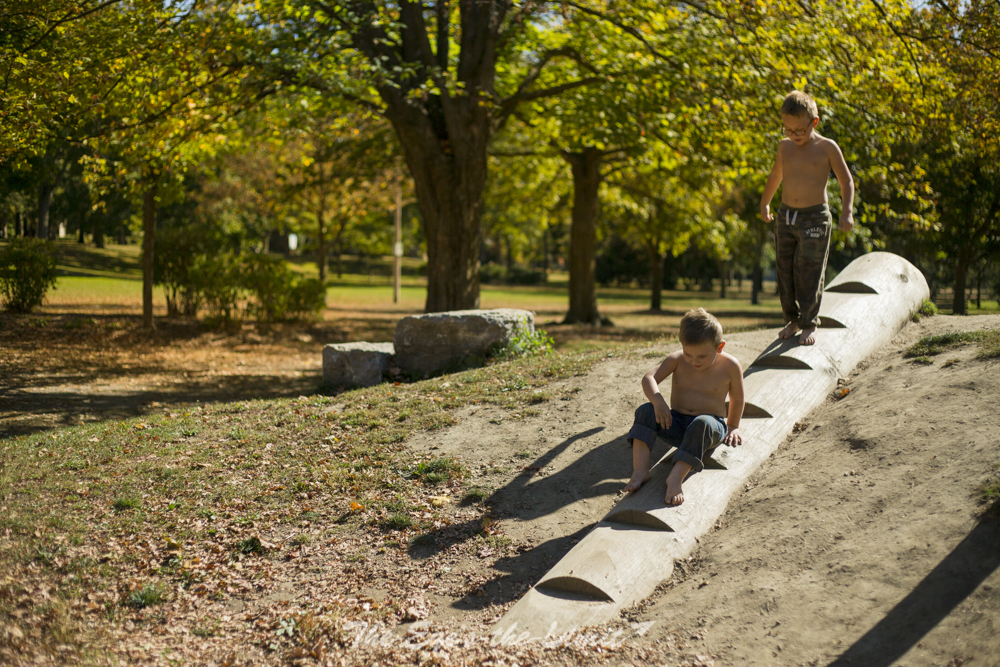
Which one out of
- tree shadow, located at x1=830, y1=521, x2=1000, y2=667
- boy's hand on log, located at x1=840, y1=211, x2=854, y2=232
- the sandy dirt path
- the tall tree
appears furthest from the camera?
the tall tree

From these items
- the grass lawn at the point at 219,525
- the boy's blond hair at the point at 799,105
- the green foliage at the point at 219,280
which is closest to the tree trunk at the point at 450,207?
the green foliage at the point at 219,280

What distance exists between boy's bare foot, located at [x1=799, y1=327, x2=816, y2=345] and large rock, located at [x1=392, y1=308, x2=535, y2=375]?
13.8ft

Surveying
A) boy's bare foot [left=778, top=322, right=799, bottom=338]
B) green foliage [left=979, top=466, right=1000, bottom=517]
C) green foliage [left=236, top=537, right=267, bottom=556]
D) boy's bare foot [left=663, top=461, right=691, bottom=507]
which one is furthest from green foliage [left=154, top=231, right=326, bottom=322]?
green foliage [left=979, top=466, right=1000, bottom=517]

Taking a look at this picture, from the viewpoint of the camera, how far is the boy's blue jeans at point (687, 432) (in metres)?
4.59

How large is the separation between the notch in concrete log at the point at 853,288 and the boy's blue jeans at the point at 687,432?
2.94 metres

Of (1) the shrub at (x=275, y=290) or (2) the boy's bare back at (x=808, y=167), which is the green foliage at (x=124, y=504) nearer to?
(2) the boy's bare back at (x=808, y=167)

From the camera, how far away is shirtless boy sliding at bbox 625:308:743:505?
4.54 meters

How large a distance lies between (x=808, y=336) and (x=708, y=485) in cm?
205

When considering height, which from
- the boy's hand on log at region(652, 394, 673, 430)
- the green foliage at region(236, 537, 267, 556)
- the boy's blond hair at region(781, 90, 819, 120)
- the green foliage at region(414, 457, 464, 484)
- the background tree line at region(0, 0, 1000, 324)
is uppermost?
the background tree line at region(0, 0, 1000, 324)

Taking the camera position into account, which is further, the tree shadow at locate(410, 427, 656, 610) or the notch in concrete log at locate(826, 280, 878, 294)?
the notch in concrete log at locate(826, 280, 878, 294)

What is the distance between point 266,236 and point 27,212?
35.7 m

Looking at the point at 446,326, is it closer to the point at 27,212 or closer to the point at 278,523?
the point at 278,523

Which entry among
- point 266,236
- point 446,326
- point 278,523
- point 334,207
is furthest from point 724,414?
point 266,236

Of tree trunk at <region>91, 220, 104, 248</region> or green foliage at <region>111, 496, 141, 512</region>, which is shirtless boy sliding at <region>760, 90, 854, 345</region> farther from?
tree trunk at <region>91, 220, 104, 248</region>
